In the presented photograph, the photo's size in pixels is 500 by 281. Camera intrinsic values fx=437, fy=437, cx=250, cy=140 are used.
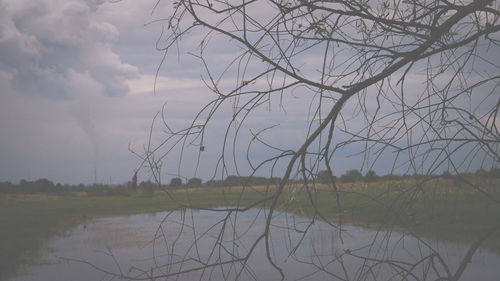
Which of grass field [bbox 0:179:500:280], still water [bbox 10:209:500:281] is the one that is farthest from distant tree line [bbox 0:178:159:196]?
still water [bbox 10:209:500:281]

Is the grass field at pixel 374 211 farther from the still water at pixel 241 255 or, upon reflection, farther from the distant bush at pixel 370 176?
the still water at pixel 241 255

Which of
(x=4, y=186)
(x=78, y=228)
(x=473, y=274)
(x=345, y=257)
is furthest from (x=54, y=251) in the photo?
(x=4, y=186)

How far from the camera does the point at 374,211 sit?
117 inches

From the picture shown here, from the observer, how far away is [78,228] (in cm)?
1505

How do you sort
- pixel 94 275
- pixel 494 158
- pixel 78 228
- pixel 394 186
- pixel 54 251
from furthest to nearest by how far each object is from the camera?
pixel 78 228 < pixel 54 251 < pixel 94 275 < pixel 394 186 < pixel 494 158

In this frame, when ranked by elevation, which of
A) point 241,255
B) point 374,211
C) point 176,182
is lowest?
point 241,255

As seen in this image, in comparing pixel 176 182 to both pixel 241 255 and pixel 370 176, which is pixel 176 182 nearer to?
pixel 370 176

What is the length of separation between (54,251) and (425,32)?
1069cm

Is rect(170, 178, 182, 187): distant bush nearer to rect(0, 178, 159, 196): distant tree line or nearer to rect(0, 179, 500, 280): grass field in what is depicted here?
rect(0, 179, 500, 280): grass field

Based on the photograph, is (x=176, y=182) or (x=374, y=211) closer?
(x=176, y=182)

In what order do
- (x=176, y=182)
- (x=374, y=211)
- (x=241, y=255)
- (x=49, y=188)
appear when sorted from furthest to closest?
1. (x=49, y=188)
2. (x=241, y=255)
3. (x=374, y=211)
4. (x=176, y=182)

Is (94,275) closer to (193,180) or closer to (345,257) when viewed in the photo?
(345,257)

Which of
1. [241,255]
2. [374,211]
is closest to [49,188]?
[241,255]

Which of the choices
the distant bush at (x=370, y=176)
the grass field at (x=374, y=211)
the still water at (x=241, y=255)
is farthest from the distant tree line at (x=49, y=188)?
the distant bush at (x=370, y=176)
